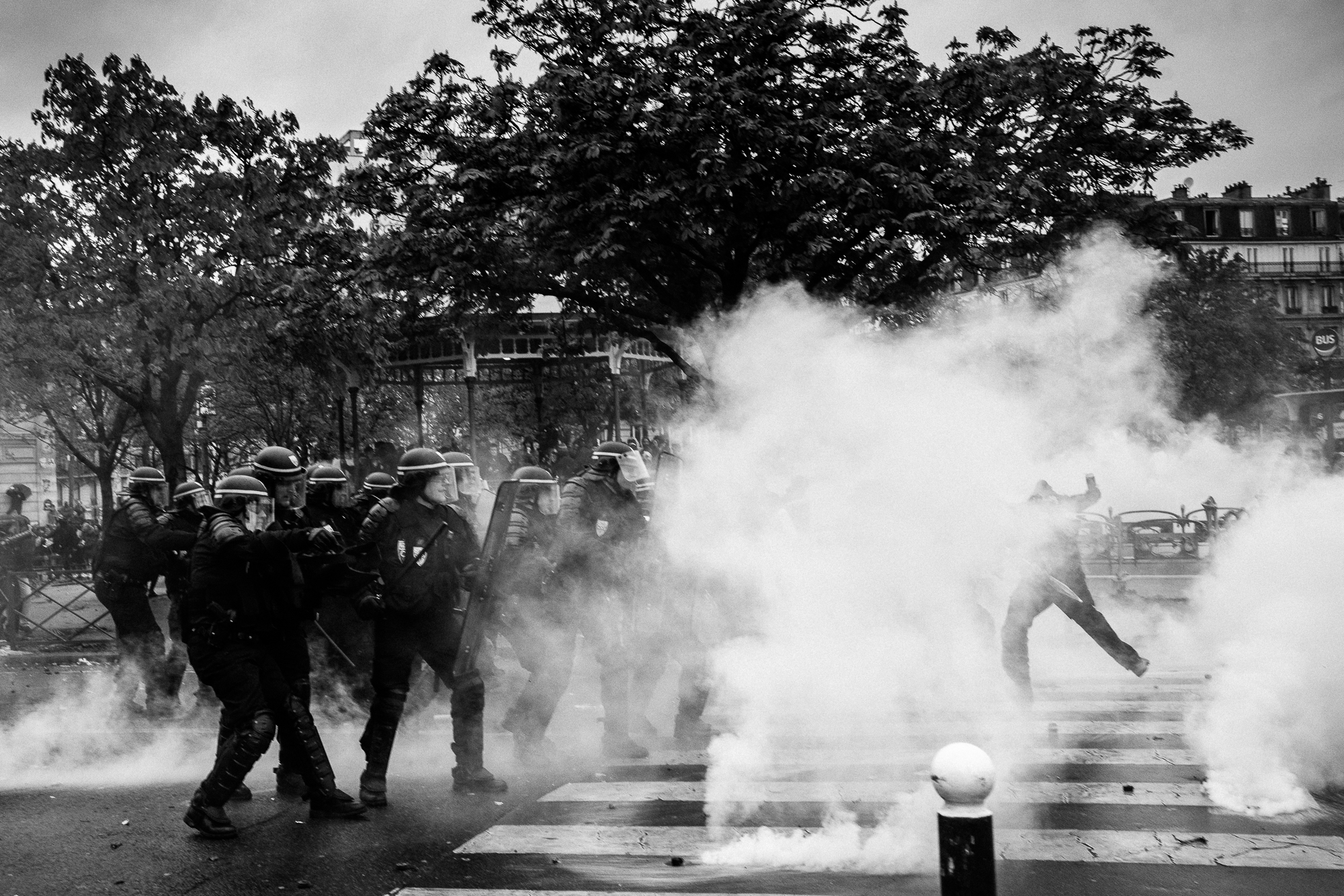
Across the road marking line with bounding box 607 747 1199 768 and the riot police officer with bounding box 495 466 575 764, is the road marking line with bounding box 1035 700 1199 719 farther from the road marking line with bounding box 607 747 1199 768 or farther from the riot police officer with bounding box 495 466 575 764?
the riot police officer with bounding box 495 466 575 764

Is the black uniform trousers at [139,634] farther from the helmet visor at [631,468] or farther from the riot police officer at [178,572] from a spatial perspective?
the helmet visor at [631,468]

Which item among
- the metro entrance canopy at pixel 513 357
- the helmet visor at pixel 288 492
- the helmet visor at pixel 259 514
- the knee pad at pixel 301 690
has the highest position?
the metro entrance canopy at pixel 513 357

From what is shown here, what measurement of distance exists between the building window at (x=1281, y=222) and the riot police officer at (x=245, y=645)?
75.8 m

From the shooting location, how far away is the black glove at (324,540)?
5.64 meters

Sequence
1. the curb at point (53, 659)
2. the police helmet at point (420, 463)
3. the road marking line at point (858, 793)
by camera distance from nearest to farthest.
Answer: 1. the road marking line at point (858, 793)
2. the police helmet at point (420, 463)
3. the curb at point (53, 659)

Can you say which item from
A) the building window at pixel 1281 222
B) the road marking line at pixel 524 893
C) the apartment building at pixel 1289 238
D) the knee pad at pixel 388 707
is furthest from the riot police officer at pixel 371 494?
the building window at pixel 1281 222

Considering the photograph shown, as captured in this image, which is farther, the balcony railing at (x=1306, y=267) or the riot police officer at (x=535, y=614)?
the balcony railing at (x=1306, y=267)

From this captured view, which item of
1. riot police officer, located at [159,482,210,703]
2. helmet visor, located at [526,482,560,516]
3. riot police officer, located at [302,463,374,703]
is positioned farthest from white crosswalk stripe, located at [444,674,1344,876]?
riot police officer, located at [159,482,210,703]

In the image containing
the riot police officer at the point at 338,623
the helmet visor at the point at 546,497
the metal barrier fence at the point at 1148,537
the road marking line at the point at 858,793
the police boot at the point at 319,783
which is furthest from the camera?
the metal barrier fence at the point at 1148,537

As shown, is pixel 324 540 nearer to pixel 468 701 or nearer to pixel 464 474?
pixel 468 701

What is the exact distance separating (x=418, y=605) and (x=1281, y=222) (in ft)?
249

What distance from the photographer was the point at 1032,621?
26.5ft

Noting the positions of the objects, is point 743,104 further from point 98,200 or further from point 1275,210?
point 1275,210

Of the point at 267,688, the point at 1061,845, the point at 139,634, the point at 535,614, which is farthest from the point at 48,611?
the point at 1061,845
